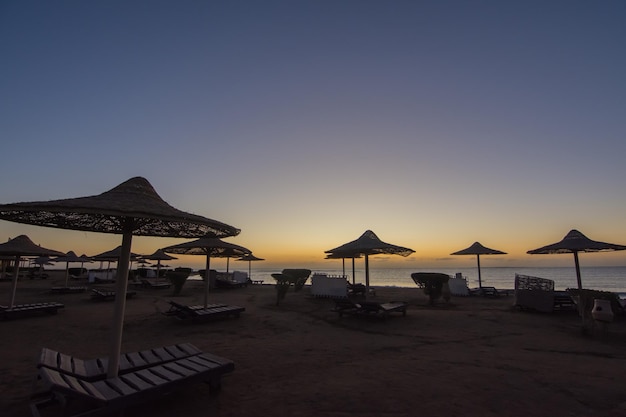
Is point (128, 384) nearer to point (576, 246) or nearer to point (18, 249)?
point (18, 249)

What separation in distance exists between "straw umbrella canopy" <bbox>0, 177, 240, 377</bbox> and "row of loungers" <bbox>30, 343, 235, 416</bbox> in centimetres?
38

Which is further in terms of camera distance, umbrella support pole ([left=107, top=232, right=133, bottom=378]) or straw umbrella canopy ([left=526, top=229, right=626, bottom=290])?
straw umbrella canopy ([left=526, top=229, right=626, bottom=290])

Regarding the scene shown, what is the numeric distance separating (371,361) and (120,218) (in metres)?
5.05

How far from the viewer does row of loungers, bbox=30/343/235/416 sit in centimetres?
343

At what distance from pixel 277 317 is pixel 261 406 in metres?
7.62

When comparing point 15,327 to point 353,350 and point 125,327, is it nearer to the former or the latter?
point 125,327

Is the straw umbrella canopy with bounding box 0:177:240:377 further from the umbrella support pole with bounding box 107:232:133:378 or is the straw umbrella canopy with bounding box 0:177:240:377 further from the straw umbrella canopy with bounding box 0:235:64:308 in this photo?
the straw umbrella canopy with bounding box 0:235:64:308

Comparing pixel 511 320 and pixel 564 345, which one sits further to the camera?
pixel 511 320

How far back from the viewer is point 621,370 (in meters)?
5.54

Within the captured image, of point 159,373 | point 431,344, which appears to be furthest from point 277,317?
point 159,373

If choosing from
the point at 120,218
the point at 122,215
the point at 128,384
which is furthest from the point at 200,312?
the point at 122,215

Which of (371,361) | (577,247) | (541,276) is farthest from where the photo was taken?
(541,276)

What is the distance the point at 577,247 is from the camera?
12867 mm

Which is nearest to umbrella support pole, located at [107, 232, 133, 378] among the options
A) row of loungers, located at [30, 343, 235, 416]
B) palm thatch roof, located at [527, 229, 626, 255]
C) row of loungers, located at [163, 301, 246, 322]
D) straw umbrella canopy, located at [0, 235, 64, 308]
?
row of loungers, located at [30, 343, 235, 416]
